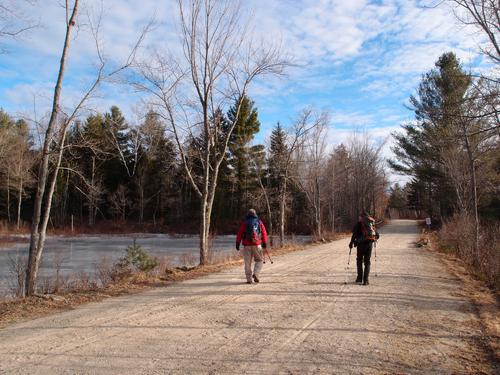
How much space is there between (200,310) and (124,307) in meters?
1.43

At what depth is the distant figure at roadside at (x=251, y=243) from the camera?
10.3m

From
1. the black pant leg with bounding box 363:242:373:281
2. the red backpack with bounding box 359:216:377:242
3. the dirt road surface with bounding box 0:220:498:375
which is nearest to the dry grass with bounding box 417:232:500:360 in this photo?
the dirt road surface with bounding box 0:220:498:375

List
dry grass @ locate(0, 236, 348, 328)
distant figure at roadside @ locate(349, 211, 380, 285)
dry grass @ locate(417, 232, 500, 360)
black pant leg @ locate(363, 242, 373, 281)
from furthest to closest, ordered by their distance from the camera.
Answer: distant figure at roadside @ locate(349, 211, 380, 285), black pant leg @ locate(363, 242, 373, 281), dry grass @ locate(0, 236, 348, 328), dry grass @ locate(417, 232, 500, 360)

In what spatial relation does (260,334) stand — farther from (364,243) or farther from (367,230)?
(367,230)

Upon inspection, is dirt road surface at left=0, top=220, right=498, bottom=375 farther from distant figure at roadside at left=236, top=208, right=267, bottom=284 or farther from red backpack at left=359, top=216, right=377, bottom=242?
red backpack at left=359, top=216, right=377, bottom=242

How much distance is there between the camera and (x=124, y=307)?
770 cm

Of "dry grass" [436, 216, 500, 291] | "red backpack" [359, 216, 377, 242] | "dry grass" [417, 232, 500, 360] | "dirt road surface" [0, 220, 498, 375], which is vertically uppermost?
"red backpack" [359, 216, 377, 242]

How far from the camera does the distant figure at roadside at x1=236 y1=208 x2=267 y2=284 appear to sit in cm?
1026

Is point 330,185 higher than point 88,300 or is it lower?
higher

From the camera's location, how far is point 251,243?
10.3 m

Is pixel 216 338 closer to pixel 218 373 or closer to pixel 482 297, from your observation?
pixel 218 373

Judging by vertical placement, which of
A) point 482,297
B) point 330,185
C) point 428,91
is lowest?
point 482,297

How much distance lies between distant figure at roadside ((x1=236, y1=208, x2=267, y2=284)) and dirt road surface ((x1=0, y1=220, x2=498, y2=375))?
0.58m

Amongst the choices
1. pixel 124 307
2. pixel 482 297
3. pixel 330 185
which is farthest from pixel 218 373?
pixel 330 185
